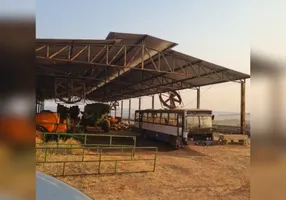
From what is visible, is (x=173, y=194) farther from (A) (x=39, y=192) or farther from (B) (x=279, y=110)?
(B) (x=279, y=110)

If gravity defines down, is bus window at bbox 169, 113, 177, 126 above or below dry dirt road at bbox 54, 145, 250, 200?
above

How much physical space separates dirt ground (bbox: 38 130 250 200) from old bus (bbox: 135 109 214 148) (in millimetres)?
2281

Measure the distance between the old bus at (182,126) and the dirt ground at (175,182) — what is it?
7.48ft

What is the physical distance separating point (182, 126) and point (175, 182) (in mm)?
4545

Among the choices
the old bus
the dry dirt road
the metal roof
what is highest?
the metal roof

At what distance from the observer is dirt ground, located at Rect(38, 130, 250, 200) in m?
4.75

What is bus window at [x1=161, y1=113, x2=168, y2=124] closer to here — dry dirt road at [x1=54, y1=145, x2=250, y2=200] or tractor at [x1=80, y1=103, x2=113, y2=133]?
dry dirt road at [x1=54, y1=145, x2=250, y2=200]

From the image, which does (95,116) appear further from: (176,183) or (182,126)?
(176,183)

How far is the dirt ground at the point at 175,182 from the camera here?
4746 millimetres

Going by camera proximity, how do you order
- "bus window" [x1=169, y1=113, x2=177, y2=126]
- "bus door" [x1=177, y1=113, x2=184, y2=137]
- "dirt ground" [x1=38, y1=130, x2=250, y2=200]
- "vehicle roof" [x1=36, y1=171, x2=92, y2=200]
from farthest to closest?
"bus window" [x1=169, y1=113, x2=177, y2=126]
"bus door" [x1=177, y1=113, x2=184, y2=137]
"dirt ground" [x1=38, y1=130, x2=250, y2=200]
"vehicle roof" [x1=36, y1=171, x2=92, y2=200]

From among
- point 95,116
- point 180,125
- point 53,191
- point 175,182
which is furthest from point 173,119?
point 53,191

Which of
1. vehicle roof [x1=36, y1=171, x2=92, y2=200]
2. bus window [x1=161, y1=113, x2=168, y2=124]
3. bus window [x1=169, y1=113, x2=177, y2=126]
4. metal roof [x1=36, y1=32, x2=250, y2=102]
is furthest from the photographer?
bus window [x1=161, y1=113, x2=168, y2=124]

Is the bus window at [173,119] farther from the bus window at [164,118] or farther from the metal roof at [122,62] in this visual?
the metal roof at [122,62]

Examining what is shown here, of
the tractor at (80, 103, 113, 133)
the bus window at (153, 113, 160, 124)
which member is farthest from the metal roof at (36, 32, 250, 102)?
the bus window at (153, 113, 160, 124)
